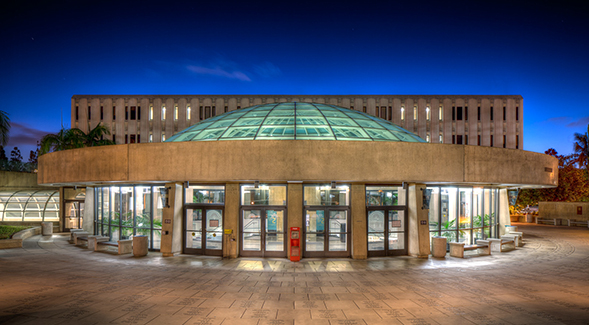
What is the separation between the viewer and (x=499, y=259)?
15.8m

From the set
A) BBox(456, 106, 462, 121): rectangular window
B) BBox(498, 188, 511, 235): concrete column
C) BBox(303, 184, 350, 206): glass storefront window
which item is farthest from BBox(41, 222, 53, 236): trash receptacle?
BBox(456, 106, 462, 121): rectangular window

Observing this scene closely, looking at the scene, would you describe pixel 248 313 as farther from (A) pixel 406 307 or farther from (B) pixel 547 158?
(B) pixel 547 158

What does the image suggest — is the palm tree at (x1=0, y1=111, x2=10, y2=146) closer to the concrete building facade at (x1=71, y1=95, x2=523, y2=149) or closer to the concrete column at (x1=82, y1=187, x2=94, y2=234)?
the concrete column at (x1=82, y1=187, x2=94, y2=234)

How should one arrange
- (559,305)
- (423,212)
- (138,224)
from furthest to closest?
(138,224) → (423,212) → (559,305)

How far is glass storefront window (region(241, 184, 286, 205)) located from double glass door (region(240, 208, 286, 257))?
33cm

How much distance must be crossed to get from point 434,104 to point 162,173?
39.4m

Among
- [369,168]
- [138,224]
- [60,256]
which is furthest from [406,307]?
[60,256]

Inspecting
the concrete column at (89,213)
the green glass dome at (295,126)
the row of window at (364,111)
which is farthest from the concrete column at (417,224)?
the row of window at (364,111)

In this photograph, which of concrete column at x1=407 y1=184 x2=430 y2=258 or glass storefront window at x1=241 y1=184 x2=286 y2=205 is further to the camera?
concrete column at x1=407 y1=184 x2=430 y2=258

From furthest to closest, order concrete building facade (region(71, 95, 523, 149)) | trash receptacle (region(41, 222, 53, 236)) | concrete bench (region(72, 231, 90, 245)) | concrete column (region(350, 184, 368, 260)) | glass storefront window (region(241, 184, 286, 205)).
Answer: concrete building facade (region(71, 95, 523, 149)), trash receptacle (region(41, 222, 53, 236)), concrete bench (region(72, 231, 90, 245)), glass storefront window (region(241, 184, 286, 205)), concrete column (region(350, 184, 368, 260))

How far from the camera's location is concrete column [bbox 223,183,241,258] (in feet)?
49.4

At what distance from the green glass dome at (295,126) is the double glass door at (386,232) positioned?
4.00m

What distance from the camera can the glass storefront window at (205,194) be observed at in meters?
15.8

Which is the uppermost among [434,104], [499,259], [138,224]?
[434,104]
